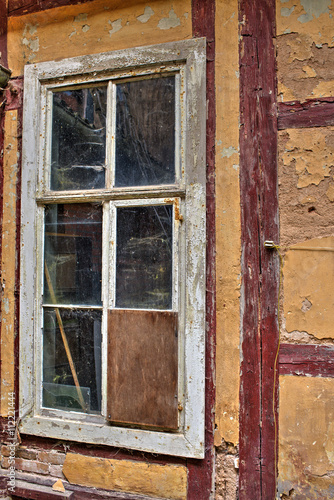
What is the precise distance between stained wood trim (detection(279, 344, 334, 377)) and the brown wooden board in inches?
23.0

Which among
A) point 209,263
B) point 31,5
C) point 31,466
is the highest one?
point 31,5

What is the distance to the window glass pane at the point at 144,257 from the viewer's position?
222 cm

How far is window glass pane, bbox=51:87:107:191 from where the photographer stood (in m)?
2.40

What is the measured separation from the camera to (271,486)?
199 centimetres

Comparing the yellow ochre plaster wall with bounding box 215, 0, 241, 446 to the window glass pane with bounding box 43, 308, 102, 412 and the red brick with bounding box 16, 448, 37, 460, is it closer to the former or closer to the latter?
the window glass pane with bounding box 43, 308, 102, 412

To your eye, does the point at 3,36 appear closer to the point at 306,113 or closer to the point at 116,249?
the point at 116,249

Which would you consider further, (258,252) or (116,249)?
(116,249)

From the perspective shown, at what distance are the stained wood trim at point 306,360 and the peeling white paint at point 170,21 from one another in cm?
193

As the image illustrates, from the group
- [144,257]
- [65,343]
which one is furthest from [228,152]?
[65,343]

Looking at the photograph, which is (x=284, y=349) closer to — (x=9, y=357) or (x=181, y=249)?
(x=181, y=249)

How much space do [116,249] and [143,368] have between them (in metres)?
0.71

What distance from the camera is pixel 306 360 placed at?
1972 mm

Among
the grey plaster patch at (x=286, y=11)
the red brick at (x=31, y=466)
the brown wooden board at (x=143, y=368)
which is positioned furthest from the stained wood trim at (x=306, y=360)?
the grey plaster patch at (x=286, y=11)

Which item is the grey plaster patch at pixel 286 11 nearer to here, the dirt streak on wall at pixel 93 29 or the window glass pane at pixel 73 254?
the dirt streak on wall at pixel 93 29
